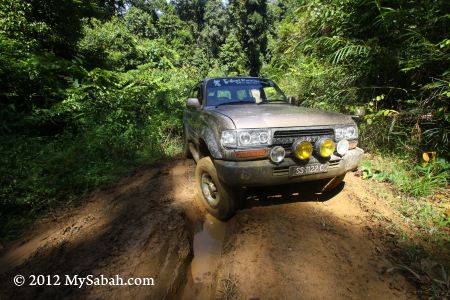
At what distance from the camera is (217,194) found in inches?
127

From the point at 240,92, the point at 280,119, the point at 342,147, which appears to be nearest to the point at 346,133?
the point at 342,147

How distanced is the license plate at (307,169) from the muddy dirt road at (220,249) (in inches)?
25.1

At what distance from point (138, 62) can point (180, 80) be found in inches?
152


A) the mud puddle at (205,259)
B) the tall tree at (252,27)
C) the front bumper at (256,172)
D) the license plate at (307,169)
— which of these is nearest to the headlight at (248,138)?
the front bumper at (256,172)

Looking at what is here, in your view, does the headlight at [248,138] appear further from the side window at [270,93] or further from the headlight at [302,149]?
the side window at [270,93]

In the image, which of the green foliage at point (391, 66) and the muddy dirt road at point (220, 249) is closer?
the muddy dirt road at point (220, 249)

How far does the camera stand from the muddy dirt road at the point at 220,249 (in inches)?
88.6

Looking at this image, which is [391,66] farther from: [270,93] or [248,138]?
[248,138]

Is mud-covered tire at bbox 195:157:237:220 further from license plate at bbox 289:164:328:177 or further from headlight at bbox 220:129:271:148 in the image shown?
license plate at bbox 289:164:328:177

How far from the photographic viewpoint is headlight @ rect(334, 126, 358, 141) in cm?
300

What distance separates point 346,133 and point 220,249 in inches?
76.2

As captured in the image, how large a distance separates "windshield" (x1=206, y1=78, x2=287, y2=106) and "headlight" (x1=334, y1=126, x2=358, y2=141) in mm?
1357

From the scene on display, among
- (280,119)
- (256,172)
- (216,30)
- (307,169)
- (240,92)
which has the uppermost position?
(216,30)

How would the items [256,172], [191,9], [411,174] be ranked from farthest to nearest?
[191,9], [411,174], [256,172]
